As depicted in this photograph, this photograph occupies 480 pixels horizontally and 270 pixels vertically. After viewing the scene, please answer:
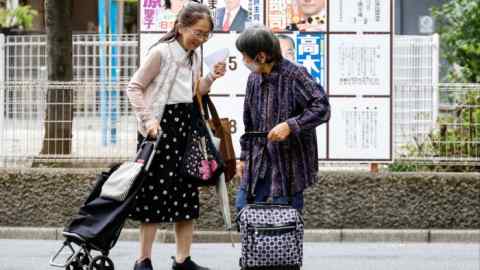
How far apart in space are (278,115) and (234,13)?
428 cm

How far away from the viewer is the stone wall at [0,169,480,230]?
11.6m

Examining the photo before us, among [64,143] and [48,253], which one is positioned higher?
[64,143]

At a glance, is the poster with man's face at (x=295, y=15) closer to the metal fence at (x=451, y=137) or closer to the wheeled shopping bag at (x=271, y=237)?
the metal fence at (x=451, y=137)

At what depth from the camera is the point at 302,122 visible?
7.20 metres

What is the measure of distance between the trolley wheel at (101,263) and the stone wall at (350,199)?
349 centimetres

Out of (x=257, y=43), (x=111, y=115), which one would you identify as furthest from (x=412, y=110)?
(x=257, y=43)

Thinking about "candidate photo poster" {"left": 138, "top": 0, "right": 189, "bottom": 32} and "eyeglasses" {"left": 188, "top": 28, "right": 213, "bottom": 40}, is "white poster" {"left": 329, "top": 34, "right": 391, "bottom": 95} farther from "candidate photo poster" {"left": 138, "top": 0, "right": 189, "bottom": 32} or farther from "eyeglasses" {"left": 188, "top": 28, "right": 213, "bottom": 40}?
"eyeglasses" {"left": 188, "top": 28, "right": 213, "bottom": 40}

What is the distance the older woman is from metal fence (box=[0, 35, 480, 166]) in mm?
4400

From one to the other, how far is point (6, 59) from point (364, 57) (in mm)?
3578

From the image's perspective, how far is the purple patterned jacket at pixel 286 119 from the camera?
24.1 ft

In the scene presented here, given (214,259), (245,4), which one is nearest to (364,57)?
(245,4)

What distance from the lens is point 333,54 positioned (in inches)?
457

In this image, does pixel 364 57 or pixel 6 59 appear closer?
pixel 364 57

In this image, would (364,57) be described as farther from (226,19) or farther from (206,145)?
(206,145)
